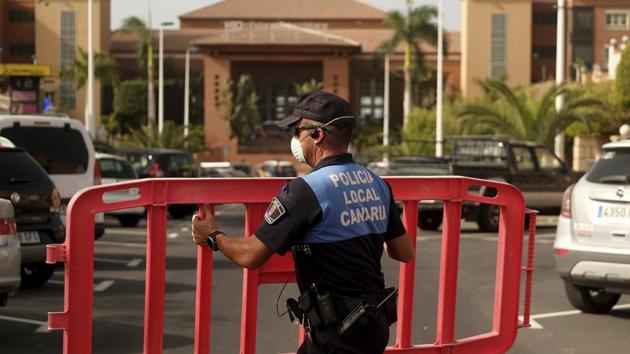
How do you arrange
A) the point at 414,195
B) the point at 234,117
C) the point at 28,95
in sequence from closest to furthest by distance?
the point at 414,195 < the point at 28,95 < the point at 234,117

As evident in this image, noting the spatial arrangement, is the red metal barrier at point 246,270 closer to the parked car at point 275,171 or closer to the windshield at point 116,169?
the windshield at point 116,169

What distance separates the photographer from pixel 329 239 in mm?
5289

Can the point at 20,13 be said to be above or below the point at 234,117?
above

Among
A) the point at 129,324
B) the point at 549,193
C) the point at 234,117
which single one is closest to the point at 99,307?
the point at 129,324

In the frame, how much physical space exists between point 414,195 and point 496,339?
104 centimetres

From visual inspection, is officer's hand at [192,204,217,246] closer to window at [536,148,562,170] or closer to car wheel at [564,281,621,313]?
car wheel at [564,281,621,313]

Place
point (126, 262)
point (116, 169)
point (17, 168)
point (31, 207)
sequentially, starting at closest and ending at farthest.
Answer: point (17, 168)
point (31, 207)
point (126, 262)
point (116, 169)

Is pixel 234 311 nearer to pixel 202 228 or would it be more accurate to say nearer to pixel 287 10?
pixel 202 228

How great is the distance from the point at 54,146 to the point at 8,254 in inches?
265

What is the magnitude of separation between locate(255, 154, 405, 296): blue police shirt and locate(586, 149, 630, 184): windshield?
22.2 ft

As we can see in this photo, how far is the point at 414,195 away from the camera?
6.88 metres

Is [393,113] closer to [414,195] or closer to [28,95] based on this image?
[28,95]

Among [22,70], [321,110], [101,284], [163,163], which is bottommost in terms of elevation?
[101,284]

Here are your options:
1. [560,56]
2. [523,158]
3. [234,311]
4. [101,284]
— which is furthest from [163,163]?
[234,311]
